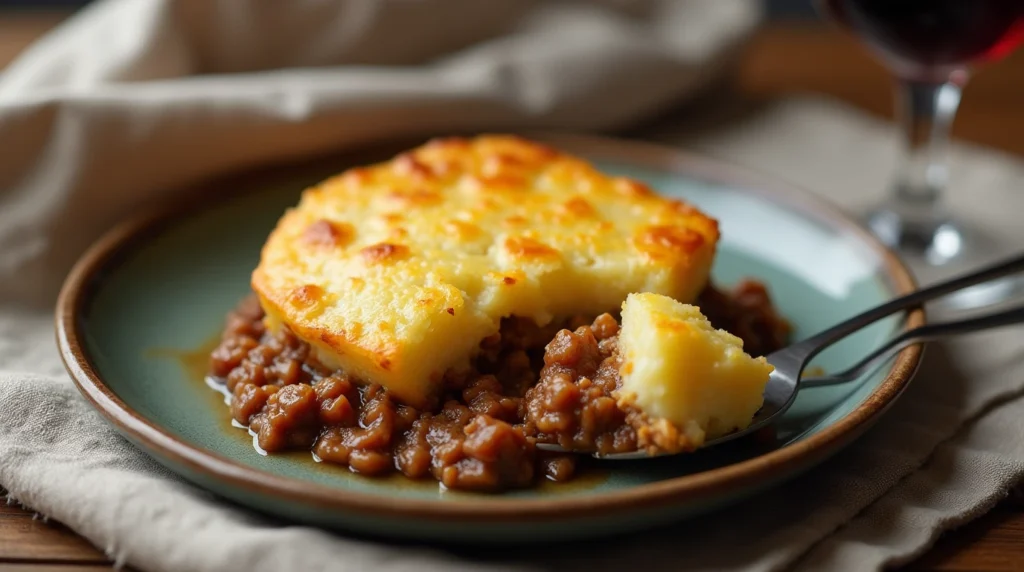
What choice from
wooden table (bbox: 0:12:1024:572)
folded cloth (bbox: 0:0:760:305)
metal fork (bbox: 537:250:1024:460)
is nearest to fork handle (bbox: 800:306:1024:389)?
metal fork (bbox: 537:250:1024:460)

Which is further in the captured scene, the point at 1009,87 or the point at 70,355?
the point at 1009,87

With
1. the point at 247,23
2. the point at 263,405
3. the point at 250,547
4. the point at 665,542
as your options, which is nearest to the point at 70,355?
the point at 263,405

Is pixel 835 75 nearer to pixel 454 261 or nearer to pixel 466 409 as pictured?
pixel 454 261

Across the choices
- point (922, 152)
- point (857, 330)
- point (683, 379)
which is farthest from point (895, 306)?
point (922, 152)

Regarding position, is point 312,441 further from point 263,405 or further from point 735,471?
point 735,471

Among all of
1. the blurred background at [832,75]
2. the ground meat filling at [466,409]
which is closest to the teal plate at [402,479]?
the ground meat filling at [466,409]

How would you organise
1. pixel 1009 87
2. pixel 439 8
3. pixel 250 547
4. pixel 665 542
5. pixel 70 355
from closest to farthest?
1. pixel 250 547
2. pixel 665 542
3. pixel 70 355
4. pixel 439 8
5. pixel 1009 87

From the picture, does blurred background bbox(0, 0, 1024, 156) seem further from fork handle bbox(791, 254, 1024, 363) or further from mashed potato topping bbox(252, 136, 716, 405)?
mashed potato topping bbox(252, 136, 716, 405)
